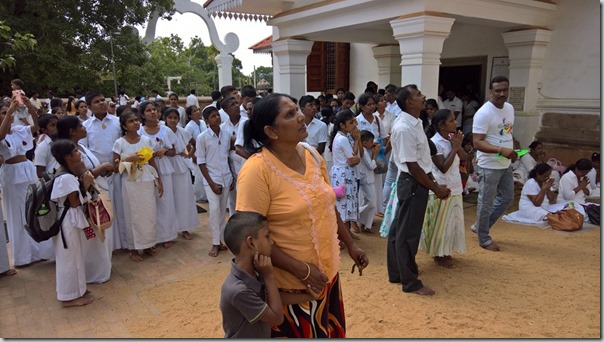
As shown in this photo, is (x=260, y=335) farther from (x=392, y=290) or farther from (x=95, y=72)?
(x=95, y=72)

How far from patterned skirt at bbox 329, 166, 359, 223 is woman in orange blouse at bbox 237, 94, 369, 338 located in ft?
9.61

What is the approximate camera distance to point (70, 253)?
370 centimetres

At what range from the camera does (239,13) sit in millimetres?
9484

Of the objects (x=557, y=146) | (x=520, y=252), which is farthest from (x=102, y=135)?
(x=557, y=146)

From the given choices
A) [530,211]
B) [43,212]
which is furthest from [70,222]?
[530,211]

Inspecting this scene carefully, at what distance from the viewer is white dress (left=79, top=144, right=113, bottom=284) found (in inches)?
162

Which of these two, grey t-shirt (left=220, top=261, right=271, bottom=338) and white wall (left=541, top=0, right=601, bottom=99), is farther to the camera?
white wall (left=541, top=0, right=601, bottom=99)

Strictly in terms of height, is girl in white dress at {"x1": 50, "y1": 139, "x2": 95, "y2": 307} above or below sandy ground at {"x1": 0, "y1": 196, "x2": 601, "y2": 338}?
above

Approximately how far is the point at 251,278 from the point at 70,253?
2.51 metres

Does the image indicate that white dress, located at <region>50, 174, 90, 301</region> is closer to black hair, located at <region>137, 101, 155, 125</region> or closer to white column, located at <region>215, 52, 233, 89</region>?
black hair, located at <region>137, 101, 155, 125</region>

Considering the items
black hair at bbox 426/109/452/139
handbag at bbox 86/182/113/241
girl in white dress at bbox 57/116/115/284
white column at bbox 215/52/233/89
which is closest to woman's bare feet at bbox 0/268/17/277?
girl in white dress at bbox 57/116/115/284

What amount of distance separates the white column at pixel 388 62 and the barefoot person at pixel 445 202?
21.7 feet

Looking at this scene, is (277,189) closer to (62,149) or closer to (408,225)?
(408,225)

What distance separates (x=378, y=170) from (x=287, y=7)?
4.74 metres
